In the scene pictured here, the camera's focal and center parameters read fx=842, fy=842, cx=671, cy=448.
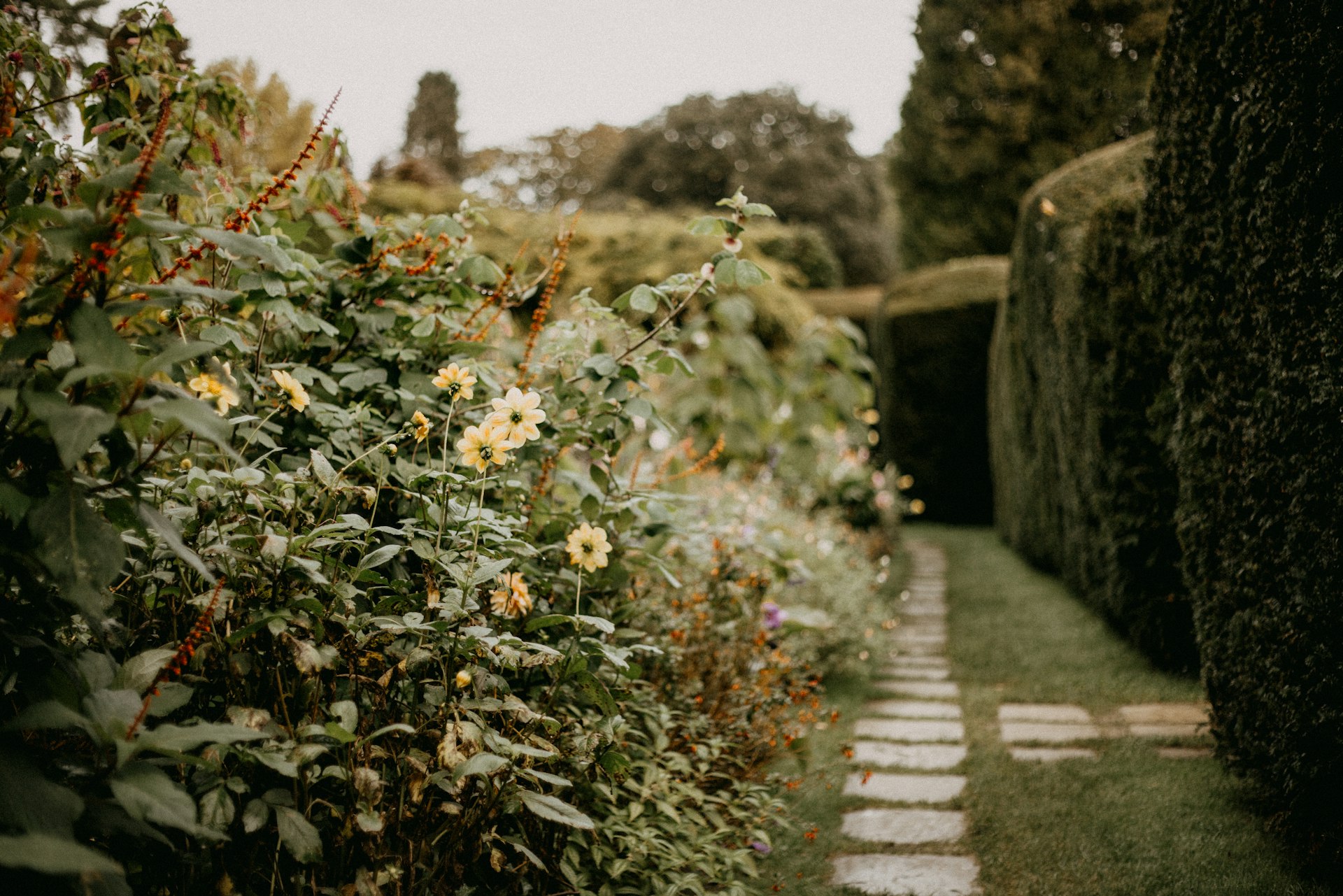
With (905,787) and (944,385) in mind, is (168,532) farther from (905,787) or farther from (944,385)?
(944,385)

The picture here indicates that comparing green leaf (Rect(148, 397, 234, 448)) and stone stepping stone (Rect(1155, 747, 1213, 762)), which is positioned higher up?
green leaf (Rect(148, 397, 234, 448))

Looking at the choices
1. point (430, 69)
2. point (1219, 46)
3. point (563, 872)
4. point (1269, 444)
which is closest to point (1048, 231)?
point (1219, 46)

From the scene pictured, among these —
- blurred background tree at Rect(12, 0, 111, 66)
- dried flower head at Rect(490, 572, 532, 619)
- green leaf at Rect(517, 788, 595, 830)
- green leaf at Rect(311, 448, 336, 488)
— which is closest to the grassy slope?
green leaf at Rect(517, 788, 595, 830)

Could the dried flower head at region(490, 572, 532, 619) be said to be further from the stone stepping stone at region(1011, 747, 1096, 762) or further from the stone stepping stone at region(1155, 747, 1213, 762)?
the stone stepping stone at region(1155, 747, 1213, 762)

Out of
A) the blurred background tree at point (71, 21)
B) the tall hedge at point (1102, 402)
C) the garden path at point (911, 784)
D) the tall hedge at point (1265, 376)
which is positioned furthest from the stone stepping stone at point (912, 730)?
the blurred background tree at point (71, 21)

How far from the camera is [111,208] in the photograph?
1083mm

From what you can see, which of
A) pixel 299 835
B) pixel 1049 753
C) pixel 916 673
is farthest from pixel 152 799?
pixel 916 673

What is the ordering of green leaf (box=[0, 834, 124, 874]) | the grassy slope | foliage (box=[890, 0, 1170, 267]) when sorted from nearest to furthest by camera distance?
green leaf (box=[0, 834, 124, 874]) < the grassy slope < foliage (box=[890, 0, 1170, 267])

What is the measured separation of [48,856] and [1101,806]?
263 cm

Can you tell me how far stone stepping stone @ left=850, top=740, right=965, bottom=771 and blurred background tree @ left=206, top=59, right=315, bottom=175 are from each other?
2756mm

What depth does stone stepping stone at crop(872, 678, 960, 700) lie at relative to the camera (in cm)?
378

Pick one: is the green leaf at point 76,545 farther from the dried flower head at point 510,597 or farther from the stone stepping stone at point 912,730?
the stone stepping stone at point 912,730

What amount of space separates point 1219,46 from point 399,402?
97.8 inches

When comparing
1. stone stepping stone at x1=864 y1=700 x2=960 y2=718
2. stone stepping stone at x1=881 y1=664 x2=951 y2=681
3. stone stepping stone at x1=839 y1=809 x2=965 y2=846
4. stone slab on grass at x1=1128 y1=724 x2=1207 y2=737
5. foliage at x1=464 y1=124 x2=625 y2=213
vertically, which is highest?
foliage at x1=464 y1=124 x2=625 y2=213
